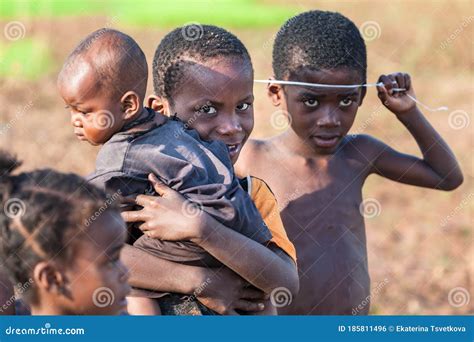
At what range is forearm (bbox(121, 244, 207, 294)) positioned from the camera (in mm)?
2746

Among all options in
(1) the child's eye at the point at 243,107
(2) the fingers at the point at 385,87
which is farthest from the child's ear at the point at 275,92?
(1) the child's eye at the point at 243,107

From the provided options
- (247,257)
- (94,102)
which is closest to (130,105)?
(94,102)

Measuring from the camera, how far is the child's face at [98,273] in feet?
7.92

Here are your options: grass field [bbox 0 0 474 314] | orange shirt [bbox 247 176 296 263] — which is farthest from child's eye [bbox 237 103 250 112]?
grass field [bbox 0 0 474 314]

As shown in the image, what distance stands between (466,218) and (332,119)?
11.6ft

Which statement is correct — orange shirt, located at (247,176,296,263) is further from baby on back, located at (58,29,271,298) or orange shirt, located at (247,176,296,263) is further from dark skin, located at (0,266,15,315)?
dark skin, located at (0,266,15,315)

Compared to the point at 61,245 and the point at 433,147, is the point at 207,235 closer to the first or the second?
the point at 61,245

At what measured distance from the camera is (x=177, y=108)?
315cm

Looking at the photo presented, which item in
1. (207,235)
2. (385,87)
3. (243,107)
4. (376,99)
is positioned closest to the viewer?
(207,235)

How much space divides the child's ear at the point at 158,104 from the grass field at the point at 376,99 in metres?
2.52

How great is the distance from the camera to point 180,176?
2.72m

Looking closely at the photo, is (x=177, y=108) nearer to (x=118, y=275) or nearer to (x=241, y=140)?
(x=241, y=140)

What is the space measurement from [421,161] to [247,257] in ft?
4.87

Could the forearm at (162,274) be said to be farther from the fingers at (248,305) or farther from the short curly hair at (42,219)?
the short curly hair at (42,219)
